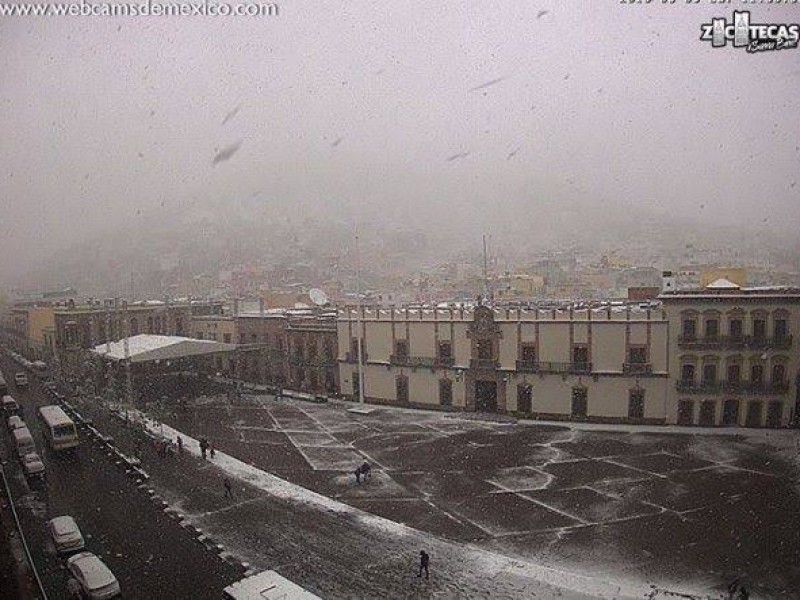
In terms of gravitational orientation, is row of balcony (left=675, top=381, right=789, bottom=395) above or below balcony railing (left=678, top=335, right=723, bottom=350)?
below

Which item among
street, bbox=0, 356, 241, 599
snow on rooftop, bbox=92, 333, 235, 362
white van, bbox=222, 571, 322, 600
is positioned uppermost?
snow on rooftop, bbox=92, 333, 235, 362

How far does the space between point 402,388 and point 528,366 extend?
858cm

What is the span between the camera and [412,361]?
36062 millimetres

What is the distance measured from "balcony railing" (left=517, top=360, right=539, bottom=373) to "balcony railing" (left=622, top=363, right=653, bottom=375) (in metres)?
4.63

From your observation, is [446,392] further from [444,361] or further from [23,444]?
[23,444]

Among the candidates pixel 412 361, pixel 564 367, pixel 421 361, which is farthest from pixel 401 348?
pixel 564 367

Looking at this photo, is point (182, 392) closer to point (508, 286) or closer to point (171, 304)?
point (171, 304)

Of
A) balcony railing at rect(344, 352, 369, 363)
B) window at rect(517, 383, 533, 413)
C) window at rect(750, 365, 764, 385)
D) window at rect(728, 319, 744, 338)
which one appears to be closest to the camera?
window at rect(750, 365, 764, 385)

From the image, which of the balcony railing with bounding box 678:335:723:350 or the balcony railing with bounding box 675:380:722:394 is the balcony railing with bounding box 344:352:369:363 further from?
the balcony railing with bounding box 678:335:723:350

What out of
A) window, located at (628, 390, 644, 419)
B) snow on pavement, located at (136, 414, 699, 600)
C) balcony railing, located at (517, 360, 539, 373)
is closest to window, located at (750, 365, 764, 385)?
window, located at (628, 390, 644, 419)

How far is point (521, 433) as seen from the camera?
29359 mm

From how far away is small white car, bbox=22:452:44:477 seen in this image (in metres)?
21.5

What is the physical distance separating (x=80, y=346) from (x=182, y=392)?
10.2 metres

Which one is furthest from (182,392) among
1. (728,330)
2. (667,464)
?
(728,330)
